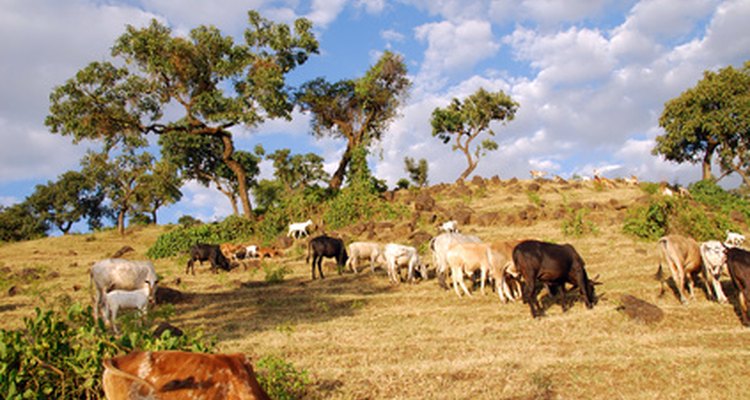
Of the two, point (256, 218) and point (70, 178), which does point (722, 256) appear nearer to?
point (256, 218)

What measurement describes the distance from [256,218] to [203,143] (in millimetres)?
13114

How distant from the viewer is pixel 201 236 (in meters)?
31.9

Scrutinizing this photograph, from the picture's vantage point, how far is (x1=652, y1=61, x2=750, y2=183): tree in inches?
1407

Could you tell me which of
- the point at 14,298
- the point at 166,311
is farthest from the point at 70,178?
the point at 166,311

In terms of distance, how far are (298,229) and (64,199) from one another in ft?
123

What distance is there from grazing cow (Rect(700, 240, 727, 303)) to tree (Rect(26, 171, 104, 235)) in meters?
55.7

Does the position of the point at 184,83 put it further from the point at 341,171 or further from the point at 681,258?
the point at 681,258

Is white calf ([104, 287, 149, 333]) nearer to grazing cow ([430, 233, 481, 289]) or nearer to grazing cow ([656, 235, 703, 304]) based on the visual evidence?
grazing cow ([430, 233, 481, 289])

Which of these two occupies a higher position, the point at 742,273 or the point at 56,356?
the point at 56,356

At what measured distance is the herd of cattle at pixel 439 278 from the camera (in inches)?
134

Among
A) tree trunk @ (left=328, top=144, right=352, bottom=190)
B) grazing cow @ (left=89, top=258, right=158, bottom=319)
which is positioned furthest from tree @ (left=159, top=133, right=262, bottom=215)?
grazing cow @ (left=89, top=258, right=158, bottom=319)

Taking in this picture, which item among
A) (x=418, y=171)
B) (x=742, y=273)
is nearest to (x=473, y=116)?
(x=418, y=171)

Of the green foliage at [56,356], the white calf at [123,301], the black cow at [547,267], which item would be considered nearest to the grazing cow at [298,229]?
the white calf at [123,301]

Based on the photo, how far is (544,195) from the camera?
111 ft
